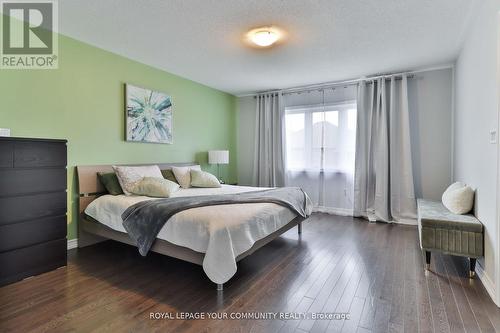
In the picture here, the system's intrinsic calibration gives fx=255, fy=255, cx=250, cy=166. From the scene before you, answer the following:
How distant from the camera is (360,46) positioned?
3.31 metres

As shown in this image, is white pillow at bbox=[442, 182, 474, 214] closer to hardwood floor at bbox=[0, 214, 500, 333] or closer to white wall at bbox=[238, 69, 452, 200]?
hardwood floor at bbox=[0, 214, 500, 333]

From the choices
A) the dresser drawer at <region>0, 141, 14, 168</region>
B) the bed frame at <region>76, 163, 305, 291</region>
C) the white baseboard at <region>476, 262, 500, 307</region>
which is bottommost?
the white baseboard at <region>476, 262, 500, 307</region>

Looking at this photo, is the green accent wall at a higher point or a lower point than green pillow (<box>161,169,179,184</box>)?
higher

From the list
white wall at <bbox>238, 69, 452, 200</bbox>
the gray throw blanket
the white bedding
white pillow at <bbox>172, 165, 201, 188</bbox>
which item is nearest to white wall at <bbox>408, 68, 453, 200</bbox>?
white wall at <bbox>238, 69, 452, 200</bbox>

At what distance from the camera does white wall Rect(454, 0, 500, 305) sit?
2002mm

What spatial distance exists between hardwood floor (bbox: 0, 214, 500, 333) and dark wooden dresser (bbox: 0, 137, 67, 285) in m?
0.16

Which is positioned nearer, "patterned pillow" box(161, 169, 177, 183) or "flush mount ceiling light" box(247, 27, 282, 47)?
"flush mount ceiling light" box(247, 27, 282, 47)

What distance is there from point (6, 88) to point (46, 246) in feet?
5.39

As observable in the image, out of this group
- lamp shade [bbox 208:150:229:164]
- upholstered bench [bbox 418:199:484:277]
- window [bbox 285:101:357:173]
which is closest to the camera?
upholstered bench [bbox 418:199:484:277]

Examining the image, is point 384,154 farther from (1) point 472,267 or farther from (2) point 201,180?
(2) point 201,180

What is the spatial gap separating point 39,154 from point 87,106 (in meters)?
1.06

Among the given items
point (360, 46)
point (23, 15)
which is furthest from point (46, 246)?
point (360, 46)

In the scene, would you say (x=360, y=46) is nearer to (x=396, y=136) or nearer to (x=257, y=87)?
(x=396, y=136)

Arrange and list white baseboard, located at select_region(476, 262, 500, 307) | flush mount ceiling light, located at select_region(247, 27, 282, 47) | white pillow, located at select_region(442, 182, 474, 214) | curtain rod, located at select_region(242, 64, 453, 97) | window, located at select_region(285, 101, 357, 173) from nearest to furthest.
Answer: white baseboard, located at select_region(476, 262, 500, 307)
white pillow, located at select_region(442, 182, 474, 214)
flush mount ceiling light, located at select_region(247, 27, 282, 47)
curtain rod, located at select_region(242, 64, 453, 97)
window, located at select_region(285, 101, 357, 173)
